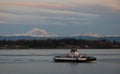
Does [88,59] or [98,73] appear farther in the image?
[88,59]

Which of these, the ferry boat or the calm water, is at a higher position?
the ferry boat

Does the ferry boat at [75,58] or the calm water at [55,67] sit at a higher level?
the ferry boat at [75,58]

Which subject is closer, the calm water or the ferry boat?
the calm water

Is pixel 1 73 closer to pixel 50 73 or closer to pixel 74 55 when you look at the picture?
pixel 50 73

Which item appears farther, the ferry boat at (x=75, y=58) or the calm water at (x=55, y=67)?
the ferry boat at (x=75, y=58)

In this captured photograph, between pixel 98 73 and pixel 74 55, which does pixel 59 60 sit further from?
pixel 98 73

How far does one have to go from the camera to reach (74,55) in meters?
80.8

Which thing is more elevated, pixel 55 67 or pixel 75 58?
pixel 75 58

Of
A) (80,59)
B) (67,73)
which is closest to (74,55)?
(80,59)

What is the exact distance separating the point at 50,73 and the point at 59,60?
29301 mm

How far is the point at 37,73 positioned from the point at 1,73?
440cm

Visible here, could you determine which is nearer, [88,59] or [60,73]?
[60,73]

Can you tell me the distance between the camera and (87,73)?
53.1 m

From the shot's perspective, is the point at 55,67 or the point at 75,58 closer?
the point at 55,67
